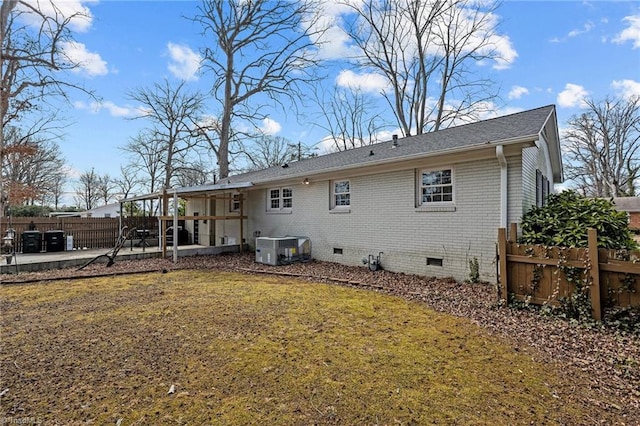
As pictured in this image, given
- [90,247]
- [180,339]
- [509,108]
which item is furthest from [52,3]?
[509,108]

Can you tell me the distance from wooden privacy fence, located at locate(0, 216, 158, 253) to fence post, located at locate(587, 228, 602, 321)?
14351 millimetres

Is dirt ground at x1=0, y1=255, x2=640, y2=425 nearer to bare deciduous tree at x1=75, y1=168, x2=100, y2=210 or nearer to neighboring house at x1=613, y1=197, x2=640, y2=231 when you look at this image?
neighboring house at x1=613, y1=197, x2=640, y2=231

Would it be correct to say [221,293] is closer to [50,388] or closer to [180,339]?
[180,339]

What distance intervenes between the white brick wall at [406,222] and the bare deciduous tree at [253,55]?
1063 cm

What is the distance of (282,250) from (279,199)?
2687mm

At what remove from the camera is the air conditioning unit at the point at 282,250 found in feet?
32.4

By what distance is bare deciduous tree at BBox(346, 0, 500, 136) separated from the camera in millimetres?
18688

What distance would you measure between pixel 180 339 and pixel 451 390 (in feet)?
10.1

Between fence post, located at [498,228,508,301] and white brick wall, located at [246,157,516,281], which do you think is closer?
fence post, located at [498,228,508,301]

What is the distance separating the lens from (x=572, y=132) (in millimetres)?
29828

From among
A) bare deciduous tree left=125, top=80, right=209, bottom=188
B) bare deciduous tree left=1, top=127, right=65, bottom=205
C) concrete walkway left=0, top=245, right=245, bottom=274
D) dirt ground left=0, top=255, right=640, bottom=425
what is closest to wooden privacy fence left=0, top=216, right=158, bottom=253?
concrete walkway left=0, top=245, right=245, bottom=274

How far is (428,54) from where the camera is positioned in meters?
20.0

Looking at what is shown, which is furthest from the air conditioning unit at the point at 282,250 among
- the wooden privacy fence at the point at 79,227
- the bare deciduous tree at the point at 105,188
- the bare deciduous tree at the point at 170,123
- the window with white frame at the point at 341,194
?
the bare deciduous tree at the point at 105,188

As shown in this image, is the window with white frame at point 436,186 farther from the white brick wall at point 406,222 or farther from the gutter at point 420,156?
the gutter at point 420,156
